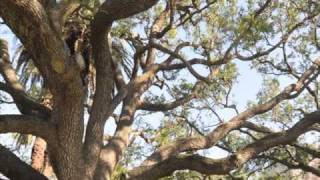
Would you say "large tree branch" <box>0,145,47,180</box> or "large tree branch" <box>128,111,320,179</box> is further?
"large tree branch" <box>128,111,320,179</box>

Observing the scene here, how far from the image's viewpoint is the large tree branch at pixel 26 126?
20.5ft

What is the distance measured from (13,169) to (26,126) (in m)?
0.71

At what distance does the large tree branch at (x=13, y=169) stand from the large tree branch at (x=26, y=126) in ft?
1.73

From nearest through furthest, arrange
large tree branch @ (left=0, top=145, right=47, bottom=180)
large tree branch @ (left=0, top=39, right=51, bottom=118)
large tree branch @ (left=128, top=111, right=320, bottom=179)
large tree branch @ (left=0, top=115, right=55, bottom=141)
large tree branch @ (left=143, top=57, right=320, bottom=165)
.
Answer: large tree branch @ (left=0, top=115, right=55, bottom=141)
large tree branch @ (left=0, top=145, right=47, bottom=180)
large tree branch @ (left=128, top=111, right=320, bottom=179)
large tree branch @ (left=0, top=39, right=51, bottom=118)
large tree branch @ (left=143, top=57, right=320, bottom=165)

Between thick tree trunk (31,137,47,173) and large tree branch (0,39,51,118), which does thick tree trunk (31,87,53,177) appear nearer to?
thick tree trunk (31,137,47,173)

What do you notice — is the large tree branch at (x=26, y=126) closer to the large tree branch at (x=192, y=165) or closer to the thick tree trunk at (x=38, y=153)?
the large tree branch at (x=192, y=165)

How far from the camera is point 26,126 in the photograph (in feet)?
21.0

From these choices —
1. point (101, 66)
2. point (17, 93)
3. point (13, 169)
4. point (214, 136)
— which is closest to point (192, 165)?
point (214, 136)

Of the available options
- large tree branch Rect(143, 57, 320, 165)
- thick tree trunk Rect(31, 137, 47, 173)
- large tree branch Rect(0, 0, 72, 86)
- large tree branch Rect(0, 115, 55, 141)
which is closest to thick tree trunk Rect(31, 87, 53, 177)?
thick tree trunk Rect(31, 137, 47, 173)

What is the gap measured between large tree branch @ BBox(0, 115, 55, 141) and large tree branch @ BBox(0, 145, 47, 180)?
0.53 m

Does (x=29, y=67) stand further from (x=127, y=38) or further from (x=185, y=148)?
(x=185, y=148)

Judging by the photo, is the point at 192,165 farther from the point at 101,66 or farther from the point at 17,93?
the point at 17,93

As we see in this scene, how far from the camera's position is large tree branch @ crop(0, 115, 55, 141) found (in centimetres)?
625

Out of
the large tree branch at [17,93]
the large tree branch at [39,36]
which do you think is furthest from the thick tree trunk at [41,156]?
the large tree branch at [39,36]
